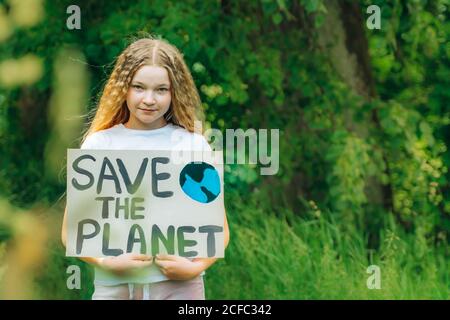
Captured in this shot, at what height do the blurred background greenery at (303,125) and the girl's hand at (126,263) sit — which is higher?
the blurred background greenery at (303,125)

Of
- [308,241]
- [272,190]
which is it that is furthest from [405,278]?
[272,190]

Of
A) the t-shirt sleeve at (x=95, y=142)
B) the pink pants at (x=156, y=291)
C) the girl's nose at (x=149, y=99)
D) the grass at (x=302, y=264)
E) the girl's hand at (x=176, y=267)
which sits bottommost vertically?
the pink pants at (x=156, y=291)

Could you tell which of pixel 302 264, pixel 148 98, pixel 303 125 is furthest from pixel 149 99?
pixel 303 125

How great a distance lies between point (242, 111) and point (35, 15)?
9.39 ft

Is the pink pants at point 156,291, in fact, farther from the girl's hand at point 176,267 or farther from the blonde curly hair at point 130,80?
the blonde curly hair at point 130,80

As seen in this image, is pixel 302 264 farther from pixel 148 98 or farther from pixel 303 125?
pixel 148 98

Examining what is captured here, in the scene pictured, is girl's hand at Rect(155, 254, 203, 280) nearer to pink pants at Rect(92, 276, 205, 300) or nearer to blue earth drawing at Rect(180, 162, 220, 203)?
pink pants at Rect(92, 276, 205, 300)

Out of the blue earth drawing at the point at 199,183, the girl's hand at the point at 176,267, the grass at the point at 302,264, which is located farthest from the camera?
the grass at the point at 302,264

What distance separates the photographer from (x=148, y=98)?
7.99 ft

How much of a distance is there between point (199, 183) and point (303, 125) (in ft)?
7.14

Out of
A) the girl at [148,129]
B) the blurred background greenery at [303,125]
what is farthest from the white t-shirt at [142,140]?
the blurred background greenery at [303,125]

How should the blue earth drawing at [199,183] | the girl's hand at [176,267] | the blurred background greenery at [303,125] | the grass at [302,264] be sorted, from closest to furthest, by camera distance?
the girl's hand at [176,267] → the blue earth drawing at [199,183] → the grass at [302,264] → the blurred background greenery at [303,125]

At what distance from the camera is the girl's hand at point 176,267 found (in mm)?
2324

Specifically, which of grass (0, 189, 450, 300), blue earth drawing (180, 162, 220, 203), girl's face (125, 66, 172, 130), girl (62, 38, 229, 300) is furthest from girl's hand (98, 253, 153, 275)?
grass (0, 189, 450, 300)
